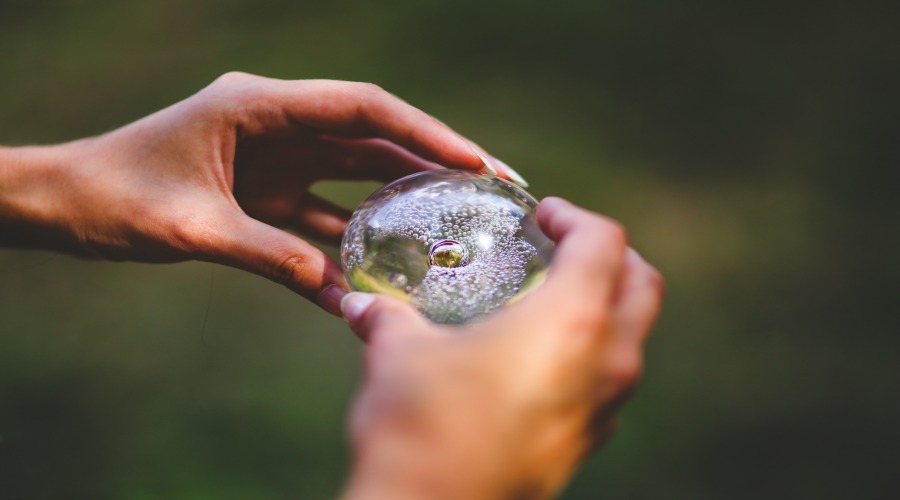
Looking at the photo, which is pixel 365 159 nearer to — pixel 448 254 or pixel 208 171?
pixel 208 171

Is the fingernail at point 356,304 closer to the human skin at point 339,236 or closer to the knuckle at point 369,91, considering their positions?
the human skin at point 339,236

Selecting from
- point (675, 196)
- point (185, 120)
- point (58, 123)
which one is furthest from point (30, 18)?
point (675, 196)

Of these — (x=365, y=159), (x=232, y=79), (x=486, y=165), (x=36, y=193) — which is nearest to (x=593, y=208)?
(x=365, y=159)

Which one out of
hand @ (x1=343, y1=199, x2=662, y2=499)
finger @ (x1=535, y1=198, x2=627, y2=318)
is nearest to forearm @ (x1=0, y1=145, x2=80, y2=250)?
hand @ (x1=343, y1=199, x2=662, y2=499)

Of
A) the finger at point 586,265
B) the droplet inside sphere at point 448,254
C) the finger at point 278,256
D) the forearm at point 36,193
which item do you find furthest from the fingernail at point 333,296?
the forearm at point 36,193

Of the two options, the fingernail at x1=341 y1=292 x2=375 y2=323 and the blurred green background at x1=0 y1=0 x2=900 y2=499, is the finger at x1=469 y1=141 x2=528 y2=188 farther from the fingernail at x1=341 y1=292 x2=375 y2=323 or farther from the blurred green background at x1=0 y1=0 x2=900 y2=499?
the blurred green background at x1=0 y1=0 x2=900 y2=499

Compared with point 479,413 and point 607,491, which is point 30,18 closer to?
point 607,491

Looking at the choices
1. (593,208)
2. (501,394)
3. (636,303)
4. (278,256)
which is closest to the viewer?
(501,394)
